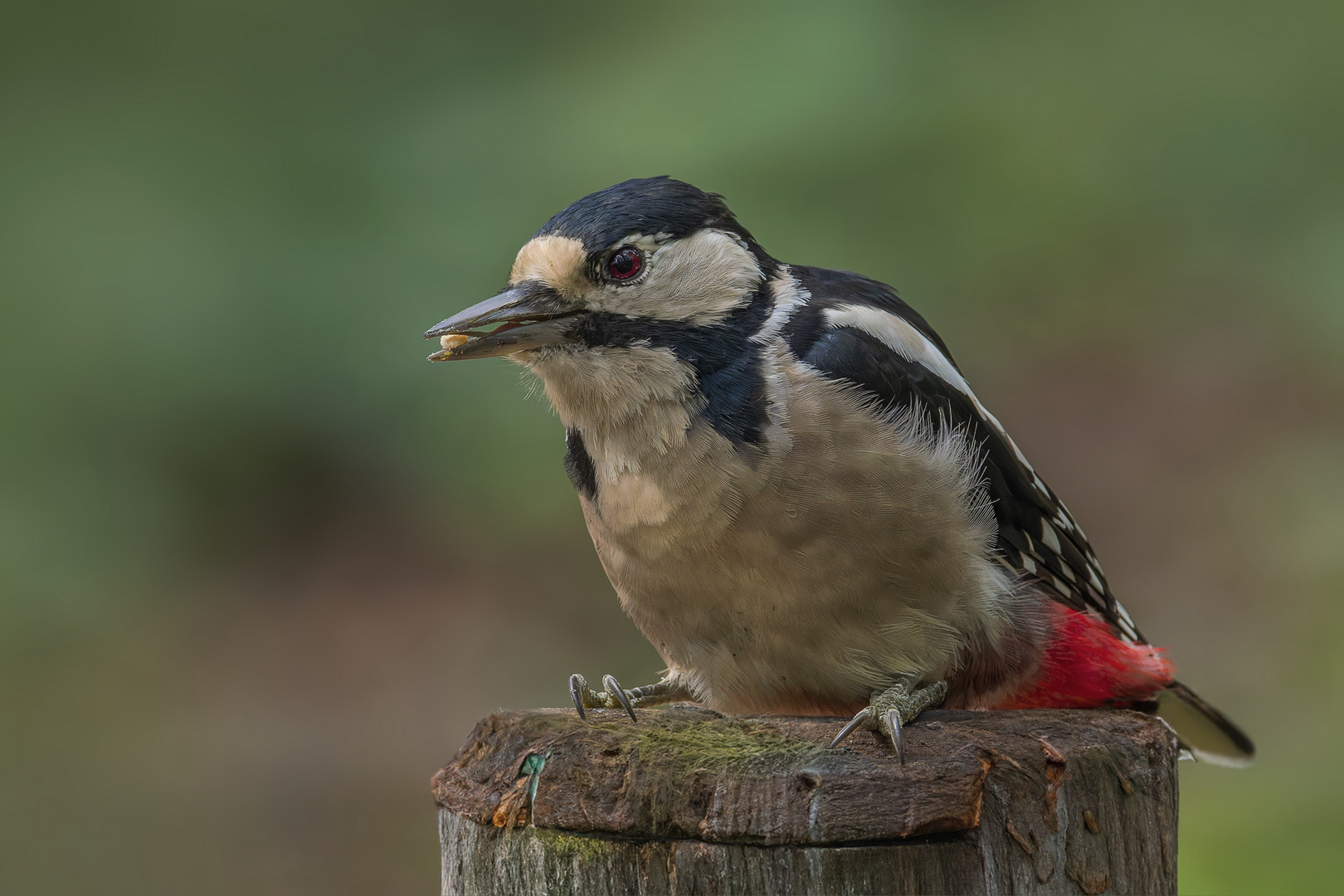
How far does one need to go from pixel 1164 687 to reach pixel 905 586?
751 mm

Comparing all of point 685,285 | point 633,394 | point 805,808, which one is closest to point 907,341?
point 685,285

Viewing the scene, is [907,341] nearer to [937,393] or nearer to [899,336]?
[899,336]

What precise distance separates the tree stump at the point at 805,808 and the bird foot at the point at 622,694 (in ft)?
0.63

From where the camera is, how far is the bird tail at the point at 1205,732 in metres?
2.86

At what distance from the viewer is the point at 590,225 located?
8.36 feet

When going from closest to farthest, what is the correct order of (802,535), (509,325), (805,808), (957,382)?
1. (805,808)
2. (802,535)
3. (509,325)
4. (957,382)

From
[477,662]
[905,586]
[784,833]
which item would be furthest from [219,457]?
[784,833]

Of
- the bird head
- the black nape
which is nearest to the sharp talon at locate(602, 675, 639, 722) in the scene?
the black nape

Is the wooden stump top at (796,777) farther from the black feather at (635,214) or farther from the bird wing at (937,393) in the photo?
the black feather at (635,214)

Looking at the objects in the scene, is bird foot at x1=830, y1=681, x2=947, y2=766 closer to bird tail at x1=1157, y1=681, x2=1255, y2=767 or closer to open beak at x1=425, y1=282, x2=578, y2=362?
bird tail at x1=1157, y1=681, x2=1255, y2=767

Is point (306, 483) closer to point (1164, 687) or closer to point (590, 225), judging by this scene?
point (590, 225)

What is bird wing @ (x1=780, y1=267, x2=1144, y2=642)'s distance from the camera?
2.59 metres

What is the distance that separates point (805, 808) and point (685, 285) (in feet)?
3.93

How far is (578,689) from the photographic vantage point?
2459 mm
